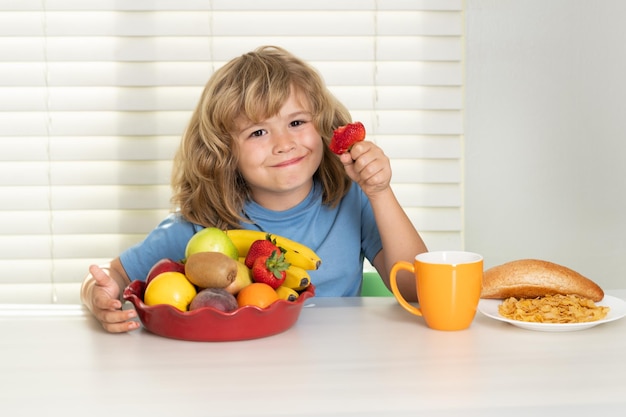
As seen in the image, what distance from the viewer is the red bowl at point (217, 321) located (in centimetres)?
97

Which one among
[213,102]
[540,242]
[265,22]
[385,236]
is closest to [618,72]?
[540,242]

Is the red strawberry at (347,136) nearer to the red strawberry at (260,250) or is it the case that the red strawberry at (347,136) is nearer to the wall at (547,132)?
the red strawberry at (260,250)

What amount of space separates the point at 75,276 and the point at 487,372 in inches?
73.7

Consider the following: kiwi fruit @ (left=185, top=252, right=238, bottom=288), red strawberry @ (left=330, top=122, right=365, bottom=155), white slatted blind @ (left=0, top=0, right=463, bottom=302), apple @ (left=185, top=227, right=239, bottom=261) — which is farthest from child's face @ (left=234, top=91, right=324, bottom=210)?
white slatted blind @ (left=0, top=0, right=463, bottom=302)

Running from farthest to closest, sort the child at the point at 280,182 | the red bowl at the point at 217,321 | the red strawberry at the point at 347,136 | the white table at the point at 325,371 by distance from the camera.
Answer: the child at the point at 280,182, the red strawberry at the point at 347,136, the red bowl at the point at 217,321, the white table at the point at 325,371

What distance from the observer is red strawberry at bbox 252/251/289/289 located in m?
1.07

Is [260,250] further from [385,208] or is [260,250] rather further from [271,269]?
[385,208]

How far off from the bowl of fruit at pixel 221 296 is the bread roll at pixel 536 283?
297mm

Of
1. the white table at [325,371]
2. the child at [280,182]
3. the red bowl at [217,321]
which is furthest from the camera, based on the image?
the child at [280,182]

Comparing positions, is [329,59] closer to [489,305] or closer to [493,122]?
[493,122]

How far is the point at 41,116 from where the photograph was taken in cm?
239

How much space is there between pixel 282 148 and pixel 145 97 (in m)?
1.02

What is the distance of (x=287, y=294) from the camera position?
41.6 inches

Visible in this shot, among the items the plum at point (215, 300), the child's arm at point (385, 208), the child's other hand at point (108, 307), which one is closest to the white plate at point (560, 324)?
the child's arm at point (385, 208)
